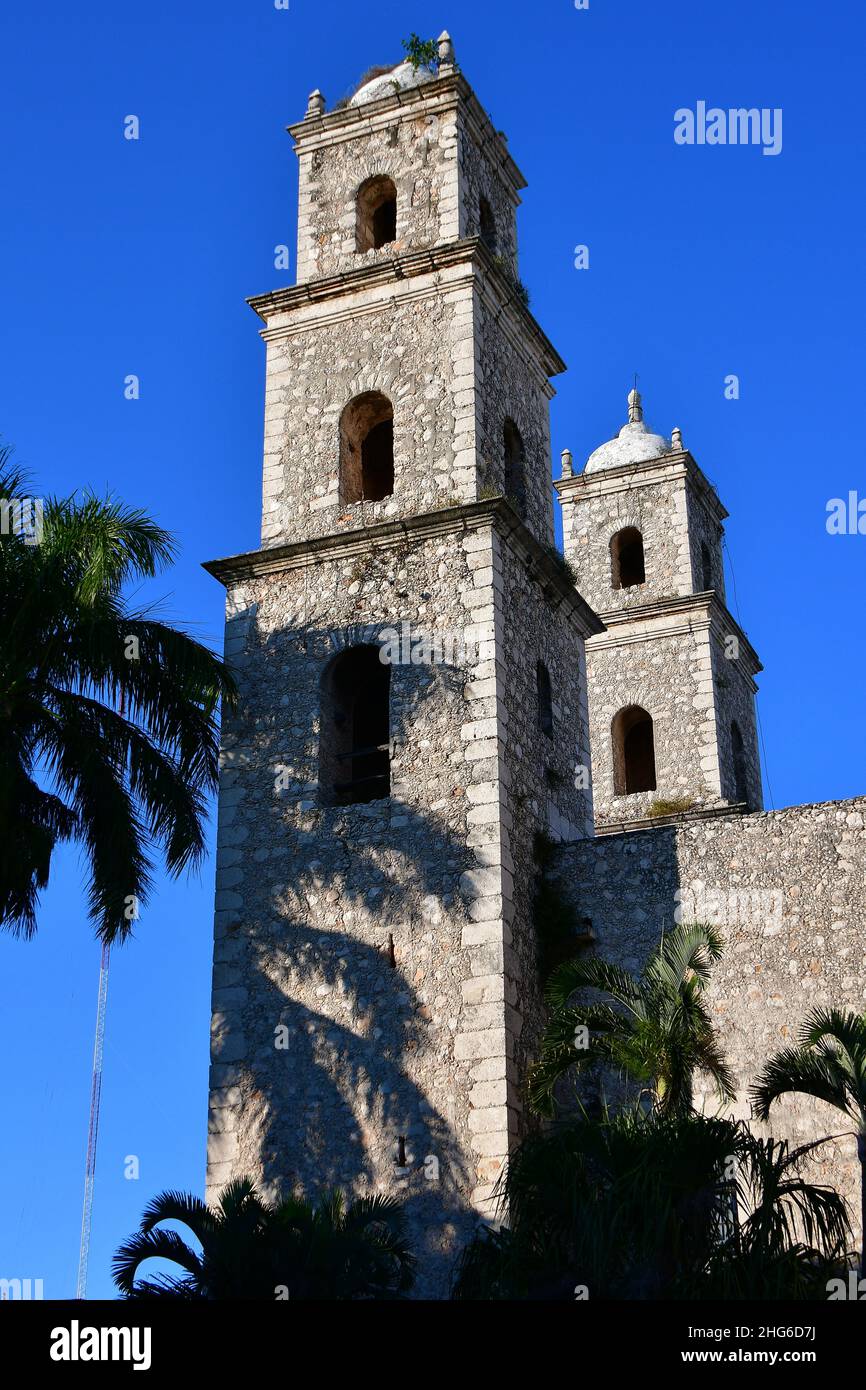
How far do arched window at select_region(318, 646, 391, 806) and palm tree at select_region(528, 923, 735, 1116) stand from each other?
139 inches

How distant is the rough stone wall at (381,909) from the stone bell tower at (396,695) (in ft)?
0.09

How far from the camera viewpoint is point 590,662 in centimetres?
2731

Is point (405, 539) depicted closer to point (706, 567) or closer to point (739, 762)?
point (739, 762)

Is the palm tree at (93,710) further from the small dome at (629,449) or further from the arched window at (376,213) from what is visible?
the small dome at (629,449)

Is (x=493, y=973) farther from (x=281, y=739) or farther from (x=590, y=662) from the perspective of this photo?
(x=590, y=662)

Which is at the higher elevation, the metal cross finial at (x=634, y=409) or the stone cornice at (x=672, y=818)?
the metal cross finial at (x=634, y=409)

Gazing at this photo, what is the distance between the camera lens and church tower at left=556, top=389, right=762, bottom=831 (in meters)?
26.1

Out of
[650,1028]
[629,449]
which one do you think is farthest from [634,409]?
[650,1028]

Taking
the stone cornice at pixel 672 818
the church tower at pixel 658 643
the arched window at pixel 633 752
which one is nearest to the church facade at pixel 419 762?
the stone cornice at pixel 672 818

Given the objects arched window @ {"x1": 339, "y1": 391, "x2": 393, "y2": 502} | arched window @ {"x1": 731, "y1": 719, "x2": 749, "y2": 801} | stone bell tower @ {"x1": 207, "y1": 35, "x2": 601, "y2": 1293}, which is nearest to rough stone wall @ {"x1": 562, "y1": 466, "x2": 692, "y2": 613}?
arched window @ {"x1": 731, "y1": 719, "x2": 749, "y2": 801}

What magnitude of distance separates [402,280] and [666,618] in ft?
27.9

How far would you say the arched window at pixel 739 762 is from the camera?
2692 cm
